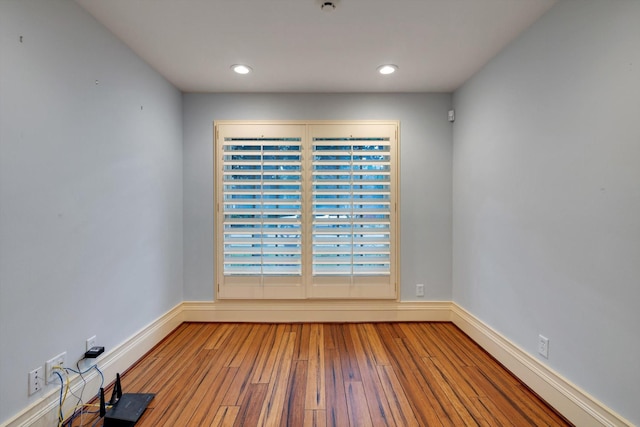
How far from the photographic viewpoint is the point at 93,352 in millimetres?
1718

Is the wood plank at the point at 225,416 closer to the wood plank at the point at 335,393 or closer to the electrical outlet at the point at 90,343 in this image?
the wood plank at the point at 335,393

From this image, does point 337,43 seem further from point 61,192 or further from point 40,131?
point 61,192

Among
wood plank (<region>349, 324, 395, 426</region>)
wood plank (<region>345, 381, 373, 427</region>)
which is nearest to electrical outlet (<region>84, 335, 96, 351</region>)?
wood plank (<region>345, 381, 373, 427</region>)

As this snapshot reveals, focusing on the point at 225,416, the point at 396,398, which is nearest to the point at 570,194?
the point at 396,398

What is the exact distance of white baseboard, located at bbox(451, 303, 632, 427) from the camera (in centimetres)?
141

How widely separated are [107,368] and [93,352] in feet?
0.85

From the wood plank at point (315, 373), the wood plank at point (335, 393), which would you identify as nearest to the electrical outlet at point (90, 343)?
the wood plank at point (315, 373)

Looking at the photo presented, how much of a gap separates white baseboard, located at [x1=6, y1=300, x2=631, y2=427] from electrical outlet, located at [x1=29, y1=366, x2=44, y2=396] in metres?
0.07

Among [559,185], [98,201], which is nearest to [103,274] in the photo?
[98,201]

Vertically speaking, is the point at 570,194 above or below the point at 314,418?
above

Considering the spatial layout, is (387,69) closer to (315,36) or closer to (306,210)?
(315,36)

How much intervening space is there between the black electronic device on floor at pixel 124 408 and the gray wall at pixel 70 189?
0.34 meters

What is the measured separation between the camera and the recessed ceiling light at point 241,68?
7.72ft

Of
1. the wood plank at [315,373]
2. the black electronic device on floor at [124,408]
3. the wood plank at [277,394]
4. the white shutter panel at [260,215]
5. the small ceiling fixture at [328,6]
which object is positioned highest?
the small ceiling fixture at [328,6]
